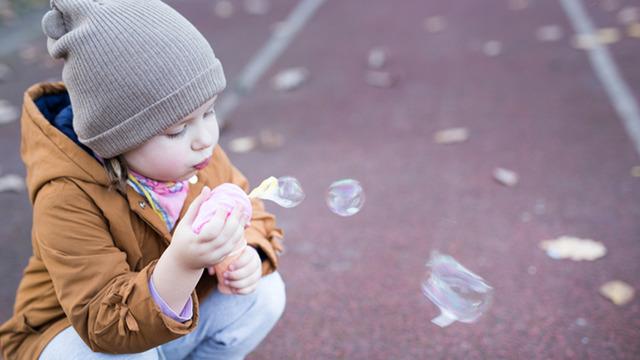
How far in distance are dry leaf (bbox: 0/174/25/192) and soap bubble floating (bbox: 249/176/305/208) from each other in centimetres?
215

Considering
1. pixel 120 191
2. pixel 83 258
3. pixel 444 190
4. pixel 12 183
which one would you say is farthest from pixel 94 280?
pixel 12 183

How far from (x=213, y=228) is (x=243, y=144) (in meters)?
2.43

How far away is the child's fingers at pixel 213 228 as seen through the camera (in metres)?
1.30

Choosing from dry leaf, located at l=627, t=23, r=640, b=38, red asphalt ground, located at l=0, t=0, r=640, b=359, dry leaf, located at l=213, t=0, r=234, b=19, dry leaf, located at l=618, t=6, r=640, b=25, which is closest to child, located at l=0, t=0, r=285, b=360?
red asphalt ground, located at l=0, t=0, r=640, b=359

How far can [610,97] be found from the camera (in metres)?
3.72

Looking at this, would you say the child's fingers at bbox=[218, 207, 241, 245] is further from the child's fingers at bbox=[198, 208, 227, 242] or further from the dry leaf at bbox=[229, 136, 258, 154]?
the dry leaf at bbox=[229, 136, 258, 154]

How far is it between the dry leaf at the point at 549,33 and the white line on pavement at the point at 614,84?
136 mm

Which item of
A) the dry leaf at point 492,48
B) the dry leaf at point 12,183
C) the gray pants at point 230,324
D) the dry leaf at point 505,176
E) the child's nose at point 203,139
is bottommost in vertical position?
the dry leaf at point 492,48

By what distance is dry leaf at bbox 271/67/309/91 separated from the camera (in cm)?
452

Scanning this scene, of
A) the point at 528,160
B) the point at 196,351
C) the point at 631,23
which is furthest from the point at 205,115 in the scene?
the point at 631,23

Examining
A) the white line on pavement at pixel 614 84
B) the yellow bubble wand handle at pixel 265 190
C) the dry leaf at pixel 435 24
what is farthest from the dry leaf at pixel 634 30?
the yellow bubble wand handle at pixel 265 190

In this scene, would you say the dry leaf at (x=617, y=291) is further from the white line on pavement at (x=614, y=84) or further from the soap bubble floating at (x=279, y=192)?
the soap bubble floating at (x=279, y=192)

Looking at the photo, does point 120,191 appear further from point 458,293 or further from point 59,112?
point 458,293

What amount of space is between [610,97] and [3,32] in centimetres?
556
